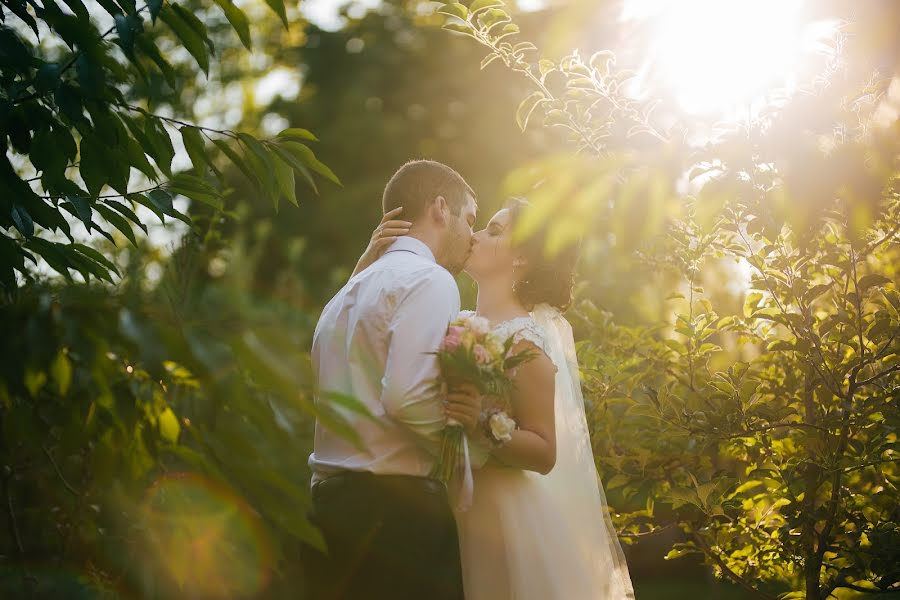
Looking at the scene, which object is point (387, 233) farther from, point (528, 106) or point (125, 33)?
point (125, 33)

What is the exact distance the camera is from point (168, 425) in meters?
1.77

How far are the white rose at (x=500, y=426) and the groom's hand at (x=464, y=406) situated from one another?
78 millimetres

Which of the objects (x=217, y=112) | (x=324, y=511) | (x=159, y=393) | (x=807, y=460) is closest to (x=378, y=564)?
(x=324, y=511)

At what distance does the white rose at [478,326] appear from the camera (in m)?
2.84

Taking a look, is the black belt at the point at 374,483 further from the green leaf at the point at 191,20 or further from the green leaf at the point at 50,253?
the green leaf at the point at 191,20

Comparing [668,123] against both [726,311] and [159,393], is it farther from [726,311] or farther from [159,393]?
[159,393]

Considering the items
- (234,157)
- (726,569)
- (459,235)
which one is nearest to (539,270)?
(459,235)

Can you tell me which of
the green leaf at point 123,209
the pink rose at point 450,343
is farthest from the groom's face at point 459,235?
the green leaf at point 123,209

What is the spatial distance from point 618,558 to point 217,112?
66.7 ft

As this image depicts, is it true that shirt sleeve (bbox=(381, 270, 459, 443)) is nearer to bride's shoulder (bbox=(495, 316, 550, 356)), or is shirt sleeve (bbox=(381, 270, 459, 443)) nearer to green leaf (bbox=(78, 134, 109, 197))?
bride's shoulder (bbox=(495, 316, 550, 356))

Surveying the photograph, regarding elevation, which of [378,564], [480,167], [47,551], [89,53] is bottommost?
[378,564]

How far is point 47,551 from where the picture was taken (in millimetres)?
4145

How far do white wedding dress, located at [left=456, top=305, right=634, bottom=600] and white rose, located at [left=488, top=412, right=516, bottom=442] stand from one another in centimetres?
32

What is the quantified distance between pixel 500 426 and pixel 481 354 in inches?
10.9
